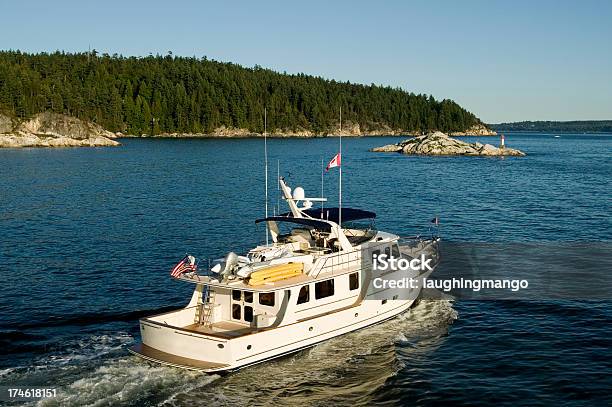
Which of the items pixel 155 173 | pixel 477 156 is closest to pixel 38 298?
pixel 155 173

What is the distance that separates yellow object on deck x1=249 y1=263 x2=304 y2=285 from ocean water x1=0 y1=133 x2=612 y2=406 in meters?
2.89

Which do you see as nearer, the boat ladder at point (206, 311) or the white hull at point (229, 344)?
the white hull at point (229, 344)

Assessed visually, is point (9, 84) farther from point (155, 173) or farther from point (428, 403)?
point (428, 403)

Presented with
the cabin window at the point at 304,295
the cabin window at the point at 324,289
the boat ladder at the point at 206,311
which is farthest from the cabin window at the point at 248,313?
the cabin window at the point at 324,289

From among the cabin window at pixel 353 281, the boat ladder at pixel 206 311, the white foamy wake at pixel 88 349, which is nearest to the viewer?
the white foamy wake at pixel 88 349

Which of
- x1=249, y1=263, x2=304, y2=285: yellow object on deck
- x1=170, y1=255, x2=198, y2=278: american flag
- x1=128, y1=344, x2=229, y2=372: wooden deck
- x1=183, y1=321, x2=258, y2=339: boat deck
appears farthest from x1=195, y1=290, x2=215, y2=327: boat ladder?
x1=128, y1=344, x2=229, y2=372: wooden deck

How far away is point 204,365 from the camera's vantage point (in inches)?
769

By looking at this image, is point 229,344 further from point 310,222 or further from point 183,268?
point 310,222

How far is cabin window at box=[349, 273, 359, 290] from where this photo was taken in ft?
78.1

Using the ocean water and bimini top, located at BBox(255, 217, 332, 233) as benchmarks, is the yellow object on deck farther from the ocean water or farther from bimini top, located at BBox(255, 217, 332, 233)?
the ocean water

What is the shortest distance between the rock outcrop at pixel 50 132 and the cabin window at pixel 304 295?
440ft

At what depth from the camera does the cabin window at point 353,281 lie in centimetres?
2381

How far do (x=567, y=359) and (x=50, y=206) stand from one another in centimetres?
4657

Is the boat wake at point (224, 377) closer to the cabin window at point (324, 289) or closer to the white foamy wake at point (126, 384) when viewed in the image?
the white foamy wake at point (126, 384)
